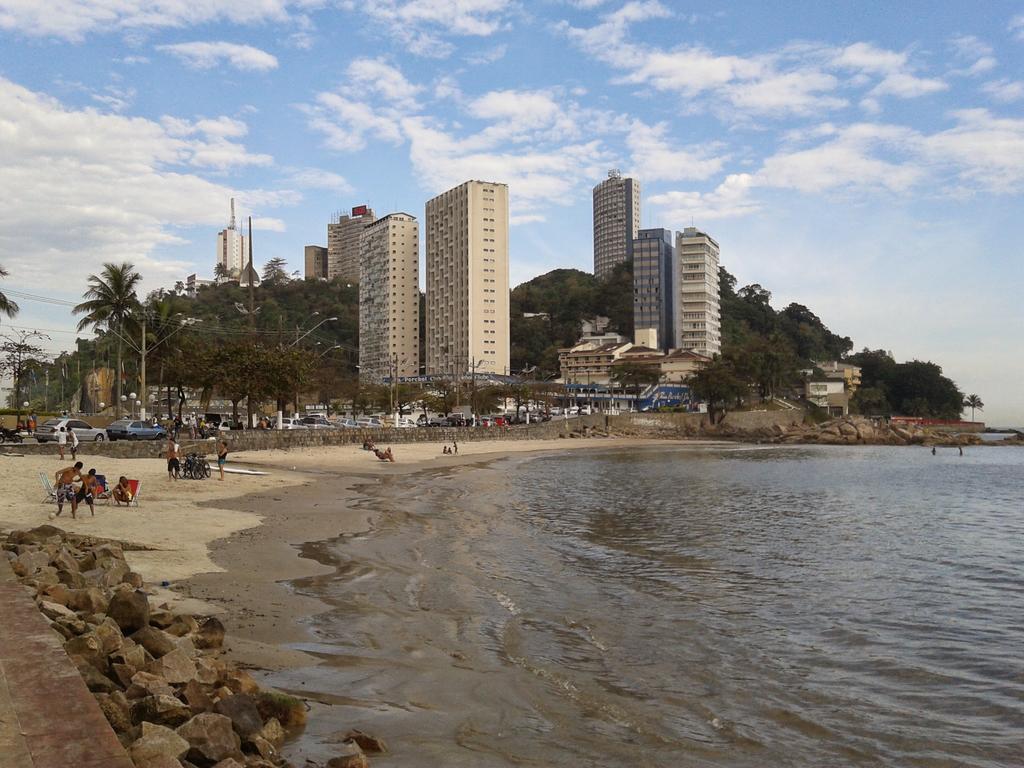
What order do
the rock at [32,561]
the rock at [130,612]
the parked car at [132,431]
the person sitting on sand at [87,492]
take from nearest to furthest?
the rock at [130,612] < the rock at [32,561] < the person sitting on sand at [87,492] < the parked car at [132,431]

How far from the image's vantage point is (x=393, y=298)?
167250 millimetres

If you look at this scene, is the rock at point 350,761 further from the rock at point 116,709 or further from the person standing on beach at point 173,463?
the person standing on beach at point 173,463

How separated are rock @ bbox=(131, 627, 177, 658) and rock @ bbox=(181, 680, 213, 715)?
3.78ft

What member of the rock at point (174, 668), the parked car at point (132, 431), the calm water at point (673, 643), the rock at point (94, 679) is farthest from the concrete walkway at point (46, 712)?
the parked car at point (132, 431)

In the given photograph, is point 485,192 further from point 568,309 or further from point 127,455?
point 127,455

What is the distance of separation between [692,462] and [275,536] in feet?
153

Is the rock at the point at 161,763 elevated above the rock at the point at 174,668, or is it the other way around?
the rock at the point at 161,763

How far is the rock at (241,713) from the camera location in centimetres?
571

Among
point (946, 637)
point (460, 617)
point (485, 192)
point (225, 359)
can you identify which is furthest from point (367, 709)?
point (485, 192)

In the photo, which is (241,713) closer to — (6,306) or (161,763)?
(161,763)

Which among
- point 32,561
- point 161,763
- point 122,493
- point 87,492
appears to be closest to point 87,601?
point 32,561

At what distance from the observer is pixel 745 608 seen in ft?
42.2

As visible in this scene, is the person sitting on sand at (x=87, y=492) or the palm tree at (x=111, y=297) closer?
the person sitting on sand at (x=87, y=492)

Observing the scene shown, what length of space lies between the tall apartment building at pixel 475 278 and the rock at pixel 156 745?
452 ft
